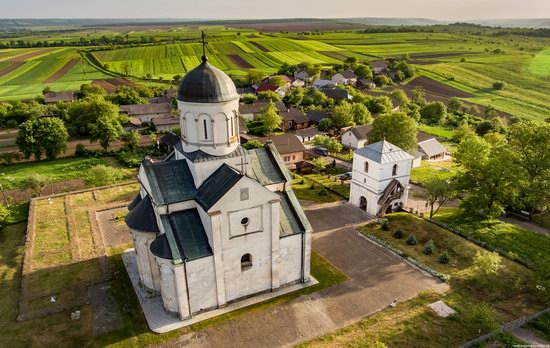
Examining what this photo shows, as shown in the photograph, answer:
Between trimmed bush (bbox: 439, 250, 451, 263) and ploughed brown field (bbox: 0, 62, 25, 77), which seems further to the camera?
ploughed brown field (bbox: 0, 62, 25, 77)

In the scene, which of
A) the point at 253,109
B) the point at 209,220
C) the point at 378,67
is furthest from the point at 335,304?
the point at 378,67

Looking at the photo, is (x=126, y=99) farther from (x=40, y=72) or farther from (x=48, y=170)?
(x=40, y=72)

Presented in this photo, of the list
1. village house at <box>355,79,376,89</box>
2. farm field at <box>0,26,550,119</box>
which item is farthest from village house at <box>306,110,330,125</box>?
farm field at <box>0,26,550,119</box>

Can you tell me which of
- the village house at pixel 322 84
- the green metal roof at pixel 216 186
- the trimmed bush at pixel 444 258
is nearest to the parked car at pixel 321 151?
the trimmed bush at pixel 444 258

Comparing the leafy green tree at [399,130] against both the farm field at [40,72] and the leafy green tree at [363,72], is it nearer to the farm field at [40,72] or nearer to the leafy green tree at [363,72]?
the leafy green tree at [363,72]

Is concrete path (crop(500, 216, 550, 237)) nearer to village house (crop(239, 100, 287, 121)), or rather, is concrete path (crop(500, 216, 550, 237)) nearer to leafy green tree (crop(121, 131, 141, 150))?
village house (crop(239, 100, 287, 121))
